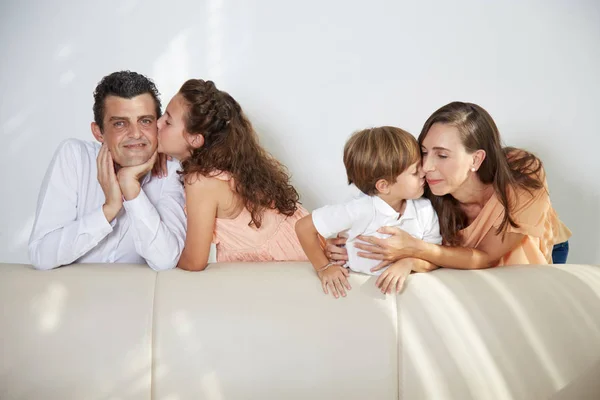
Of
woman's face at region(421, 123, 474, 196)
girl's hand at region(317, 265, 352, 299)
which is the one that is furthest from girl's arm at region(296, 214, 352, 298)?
woman's face at region(421, 123, 474, 196)

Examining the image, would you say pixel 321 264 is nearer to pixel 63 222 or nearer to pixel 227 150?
pixel 227 150

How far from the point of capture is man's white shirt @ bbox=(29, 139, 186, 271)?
2.19m

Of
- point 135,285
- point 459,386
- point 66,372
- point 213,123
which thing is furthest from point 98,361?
point 459,386

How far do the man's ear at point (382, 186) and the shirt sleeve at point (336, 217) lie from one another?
0.08 metres

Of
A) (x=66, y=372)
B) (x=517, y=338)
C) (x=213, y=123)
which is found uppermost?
(x=213, y=123)

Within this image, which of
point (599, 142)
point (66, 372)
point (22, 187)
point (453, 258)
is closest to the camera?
point (66, 372)

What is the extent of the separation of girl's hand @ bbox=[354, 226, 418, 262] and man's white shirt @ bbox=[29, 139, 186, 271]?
610mm

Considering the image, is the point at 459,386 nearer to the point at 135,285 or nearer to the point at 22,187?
the point at 135,285

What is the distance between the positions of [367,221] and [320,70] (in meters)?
1.32

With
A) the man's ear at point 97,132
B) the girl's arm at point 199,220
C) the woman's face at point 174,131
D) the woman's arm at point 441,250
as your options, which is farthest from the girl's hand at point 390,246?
the man's ear at point 97,132

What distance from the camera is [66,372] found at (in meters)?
2.00

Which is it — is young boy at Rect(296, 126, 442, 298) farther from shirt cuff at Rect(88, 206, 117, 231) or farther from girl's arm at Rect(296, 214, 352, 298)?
shirt cuff at Rect(88, 206, 117, 231)

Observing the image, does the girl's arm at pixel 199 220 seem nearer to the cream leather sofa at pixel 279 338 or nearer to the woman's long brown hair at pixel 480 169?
the cream leather sofa at pixel 279 338

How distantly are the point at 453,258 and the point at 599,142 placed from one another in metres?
1.77
